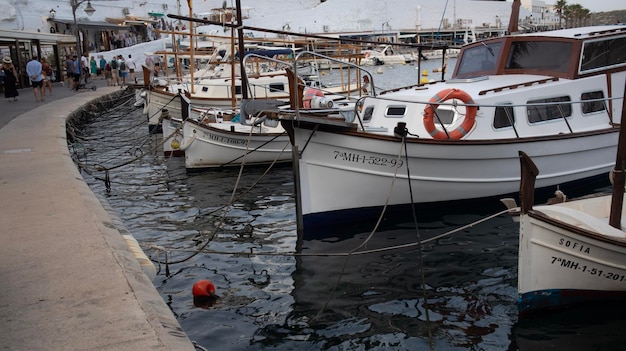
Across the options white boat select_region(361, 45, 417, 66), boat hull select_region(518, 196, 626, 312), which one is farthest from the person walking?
white boat select_region(361, 45, 417, 66)

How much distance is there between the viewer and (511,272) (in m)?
9.25

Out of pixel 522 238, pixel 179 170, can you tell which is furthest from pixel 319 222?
pixel 179 170

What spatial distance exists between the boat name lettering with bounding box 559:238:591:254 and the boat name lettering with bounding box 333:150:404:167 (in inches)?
161

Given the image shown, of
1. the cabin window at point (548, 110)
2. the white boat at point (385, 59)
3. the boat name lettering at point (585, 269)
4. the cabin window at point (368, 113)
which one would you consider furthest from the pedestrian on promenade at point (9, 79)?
the white boat at point (385, 59)

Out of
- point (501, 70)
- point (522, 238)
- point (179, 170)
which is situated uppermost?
point (501, 70)

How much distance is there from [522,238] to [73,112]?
19.5 m

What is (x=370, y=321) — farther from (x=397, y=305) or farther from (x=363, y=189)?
(x=363, y=189)

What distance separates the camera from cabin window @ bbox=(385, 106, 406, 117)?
12.2 metres

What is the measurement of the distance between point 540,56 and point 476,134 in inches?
115

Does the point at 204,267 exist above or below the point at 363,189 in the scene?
below

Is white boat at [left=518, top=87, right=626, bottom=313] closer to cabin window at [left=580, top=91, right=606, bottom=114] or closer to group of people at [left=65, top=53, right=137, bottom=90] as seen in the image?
cabin window at [left=580, top=91, right=606, bottom=114]

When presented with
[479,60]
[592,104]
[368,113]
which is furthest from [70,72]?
[592,104]

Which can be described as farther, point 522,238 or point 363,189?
point 363,189

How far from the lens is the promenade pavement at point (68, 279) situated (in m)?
5.01
